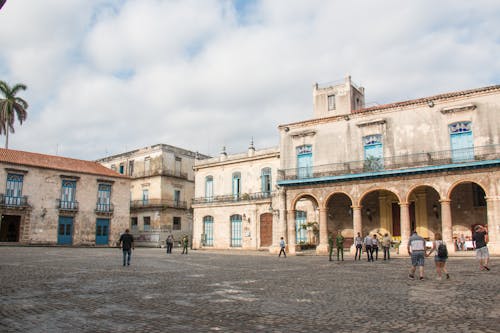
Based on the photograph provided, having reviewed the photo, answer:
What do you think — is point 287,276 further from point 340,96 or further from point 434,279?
point 340,96

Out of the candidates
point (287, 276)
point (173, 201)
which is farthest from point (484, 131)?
point (173, 201)

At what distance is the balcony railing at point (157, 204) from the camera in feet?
140

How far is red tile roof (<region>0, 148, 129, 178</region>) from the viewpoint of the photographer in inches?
1364

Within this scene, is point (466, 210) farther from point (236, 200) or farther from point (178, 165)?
point (178, 165)

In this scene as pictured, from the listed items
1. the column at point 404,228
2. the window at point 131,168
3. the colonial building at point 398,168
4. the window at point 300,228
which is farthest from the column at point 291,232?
the window at point 131,168

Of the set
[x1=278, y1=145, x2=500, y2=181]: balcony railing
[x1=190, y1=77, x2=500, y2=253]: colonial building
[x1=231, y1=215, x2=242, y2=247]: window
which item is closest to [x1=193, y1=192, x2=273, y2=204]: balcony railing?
[x1=231, y1=215, x2=242, y2=247]: window

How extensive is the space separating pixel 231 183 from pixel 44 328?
30179 mm

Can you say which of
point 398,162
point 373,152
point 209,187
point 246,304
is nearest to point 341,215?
point 373,152

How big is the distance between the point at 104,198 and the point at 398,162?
26109 mm

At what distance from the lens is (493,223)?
21.2 meters

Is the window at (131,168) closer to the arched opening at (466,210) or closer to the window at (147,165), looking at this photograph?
the window at (147,165)

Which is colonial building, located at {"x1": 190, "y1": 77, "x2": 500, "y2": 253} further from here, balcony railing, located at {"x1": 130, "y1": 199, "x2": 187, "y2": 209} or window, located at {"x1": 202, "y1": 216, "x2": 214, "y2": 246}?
balcony railing, located at {"x1": 130, "y1": 199, "x2": 187, "y2": 209}

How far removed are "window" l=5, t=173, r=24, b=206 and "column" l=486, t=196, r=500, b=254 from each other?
105ft

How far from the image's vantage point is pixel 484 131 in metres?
22.9
